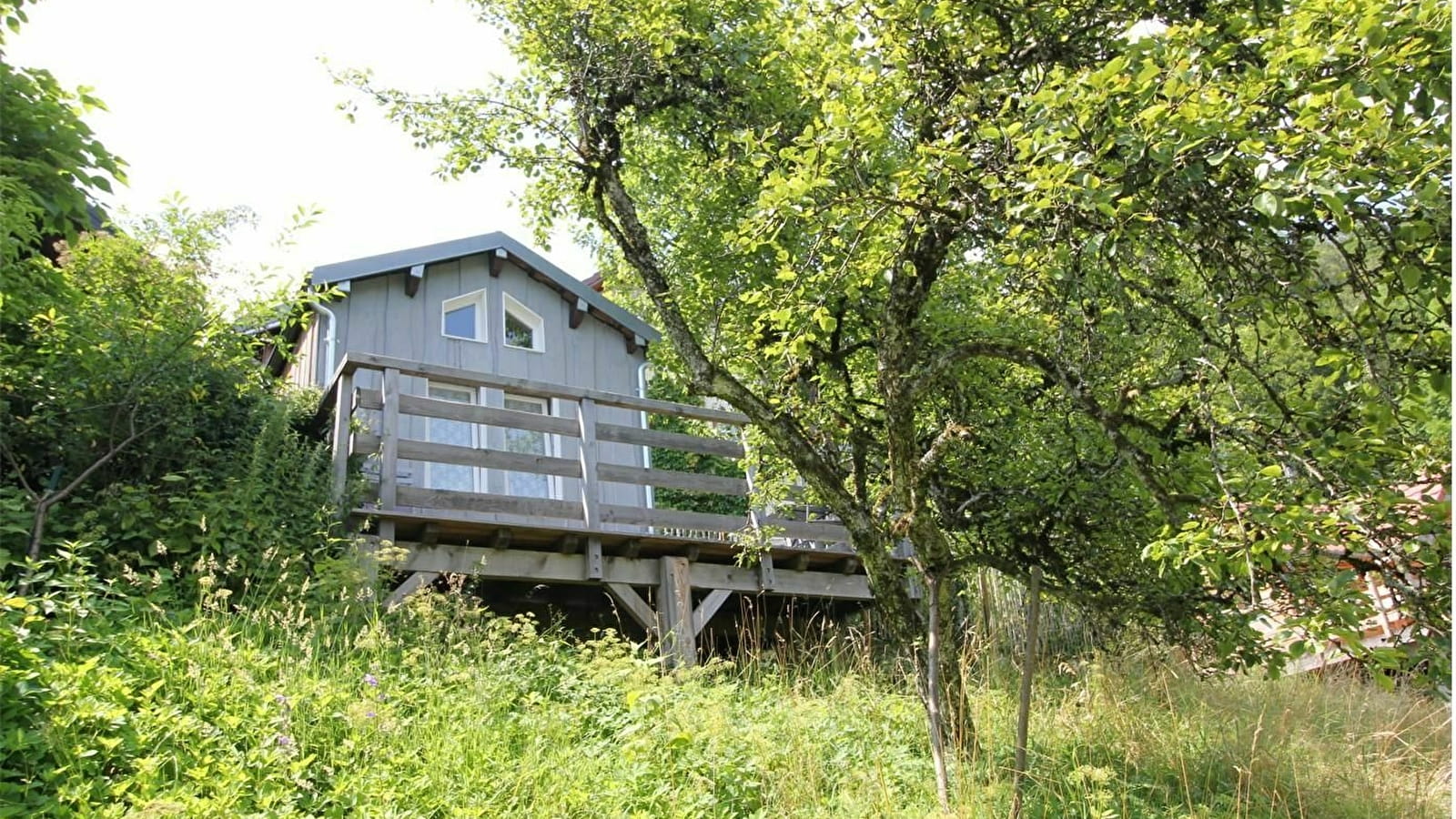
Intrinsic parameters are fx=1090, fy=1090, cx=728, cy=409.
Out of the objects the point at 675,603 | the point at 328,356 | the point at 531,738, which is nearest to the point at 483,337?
the point at 328,356

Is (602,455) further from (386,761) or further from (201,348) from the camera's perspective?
(386,761)

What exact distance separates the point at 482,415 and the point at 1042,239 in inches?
208

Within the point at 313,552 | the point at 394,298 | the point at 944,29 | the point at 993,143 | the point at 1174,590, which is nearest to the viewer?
the point at 993,143

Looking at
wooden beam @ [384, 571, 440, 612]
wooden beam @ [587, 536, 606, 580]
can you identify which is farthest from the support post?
wooden beam @ [384, 571, 440, 612]

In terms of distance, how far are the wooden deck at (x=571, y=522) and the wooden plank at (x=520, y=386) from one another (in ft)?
0.05

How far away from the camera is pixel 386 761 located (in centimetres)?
488

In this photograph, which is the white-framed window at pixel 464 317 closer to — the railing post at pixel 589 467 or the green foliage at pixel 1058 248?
the green foliage at pixel 1058 248

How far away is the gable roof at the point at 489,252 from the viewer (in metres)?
12.6

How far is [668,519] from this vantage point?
9.27 metres

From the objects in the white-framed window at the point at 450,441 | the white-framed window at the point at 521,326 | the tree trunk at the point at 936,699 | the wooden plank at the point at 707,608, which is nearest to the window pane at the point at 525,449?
the white-framed window at the point at 450,441

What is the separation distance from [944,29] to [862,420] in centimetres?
313

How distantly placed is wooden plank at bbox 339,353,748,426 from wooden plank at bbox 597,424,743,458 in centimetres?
22

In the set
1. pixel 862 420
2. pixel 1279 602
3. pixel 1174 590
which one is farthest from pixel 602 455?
pixel 1279 602

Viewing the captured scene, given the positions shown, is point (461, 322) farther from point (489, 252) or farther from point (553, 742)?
point (553, 742)
